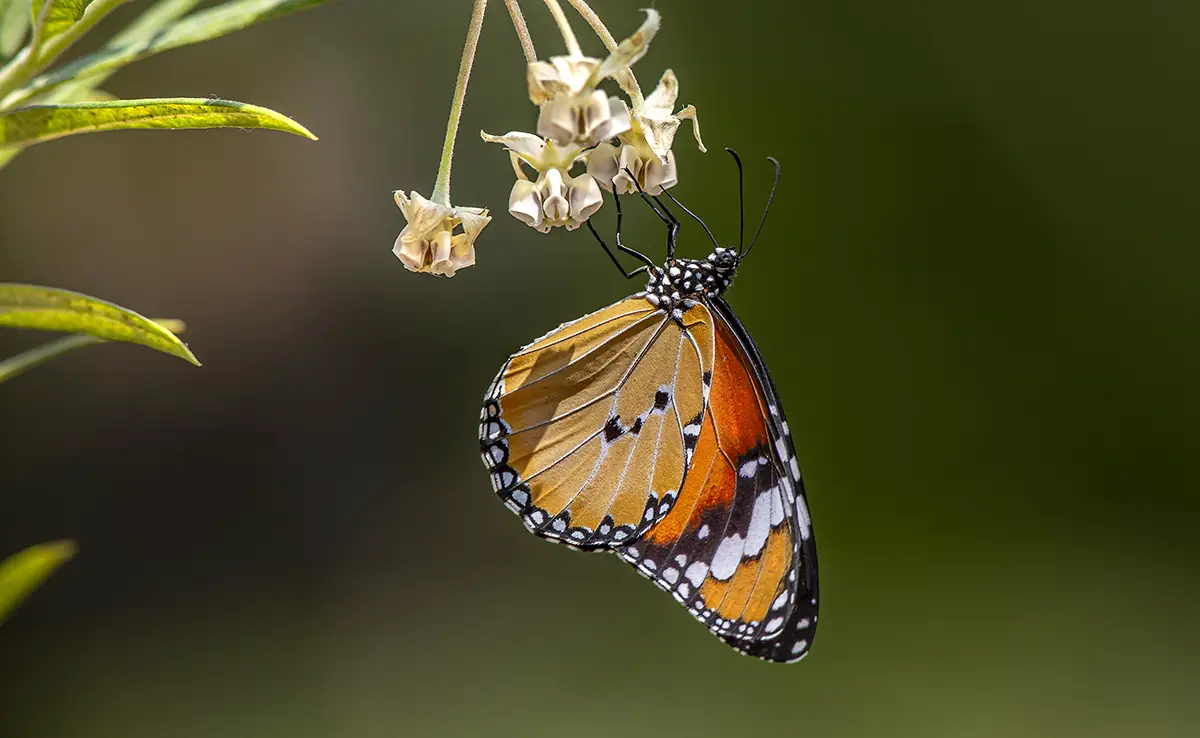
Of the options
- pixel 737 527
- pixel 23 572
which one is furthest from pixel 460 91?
pixel 737 527

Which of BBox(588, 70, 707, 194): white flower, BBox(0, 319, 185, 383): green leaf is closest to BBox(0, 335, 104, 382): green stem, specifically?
BBox(0, 319, 185, 383): green leaf

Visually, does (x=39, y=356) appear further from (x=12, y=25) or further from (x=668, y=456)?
(x=668, y=456)

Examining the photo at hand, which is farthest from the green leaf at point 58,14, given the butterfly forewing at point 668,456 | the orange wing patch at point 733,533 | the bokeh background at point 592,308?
the bokeh background at point 592,308

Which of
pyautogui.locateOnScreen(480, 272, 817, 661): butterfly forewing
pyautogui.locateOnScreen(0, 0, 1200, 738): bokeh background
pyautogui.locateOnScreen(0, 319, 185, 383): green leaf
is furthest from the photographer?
pyautogui.locateOnScreen(0, 0, 1200, 738): bokeh background

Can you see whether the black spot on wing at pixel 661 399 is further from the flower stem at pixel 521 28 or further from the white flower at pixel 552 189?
the flower stem at pixel 521 28

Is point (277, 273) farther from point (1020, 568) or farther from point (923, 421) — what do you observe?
point (1020, 568)

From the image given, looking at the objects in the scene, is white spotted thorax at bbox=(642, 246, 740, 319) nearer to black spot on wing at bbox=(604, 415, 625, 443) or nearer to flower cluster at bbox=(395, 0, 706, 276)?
black spot on wing at bbox=(604, 415, 625, 443)
